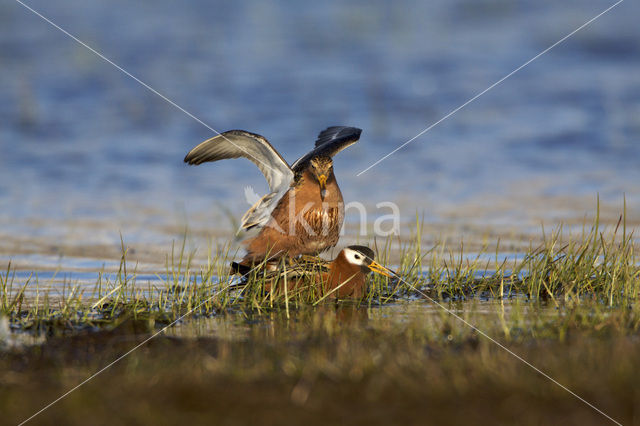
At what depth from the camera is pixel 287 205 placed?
8836 millimetres

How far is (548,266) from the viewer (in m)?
7.91

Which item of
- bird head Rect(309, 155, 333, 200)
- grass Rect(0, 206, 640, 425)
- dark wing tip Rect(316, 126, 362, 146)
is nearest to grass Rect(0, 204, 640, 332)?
grass Rect(0, 206, 640, 425)

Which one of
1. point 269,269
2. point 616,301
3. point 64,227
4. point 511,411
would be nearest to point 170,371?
point 511,411

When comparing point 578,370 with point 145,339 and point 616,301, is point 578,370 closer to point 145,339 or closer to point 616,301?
point 616,301

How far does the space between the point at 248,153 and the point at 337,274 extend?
2.05 meters

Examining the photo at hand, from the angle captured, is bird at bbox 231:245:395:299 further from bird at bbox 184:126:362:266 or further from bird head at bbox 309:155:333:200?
bird head at bbox 309:155:333:200

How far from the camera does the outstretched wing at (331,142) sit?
9.26 metres

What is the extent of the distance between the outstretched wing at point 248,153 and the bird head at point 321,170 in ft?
1.01

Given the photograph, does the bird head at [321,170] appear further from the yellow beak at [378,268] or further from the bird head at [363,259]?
the yellow beak at [378,268]

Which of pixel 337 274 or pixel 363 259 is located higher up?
pixel 363 259

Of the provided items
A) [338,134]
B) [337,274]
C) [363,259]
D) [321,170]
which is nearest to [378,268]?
[363,259]

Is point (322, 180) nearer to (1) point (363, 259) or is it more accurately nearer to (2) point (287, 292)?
(1) point (363, 259)

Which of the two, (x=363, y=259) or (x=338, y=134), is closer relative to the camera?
(x=363, y=259)

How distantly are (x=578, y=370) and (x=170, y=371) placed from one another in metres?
2.57
